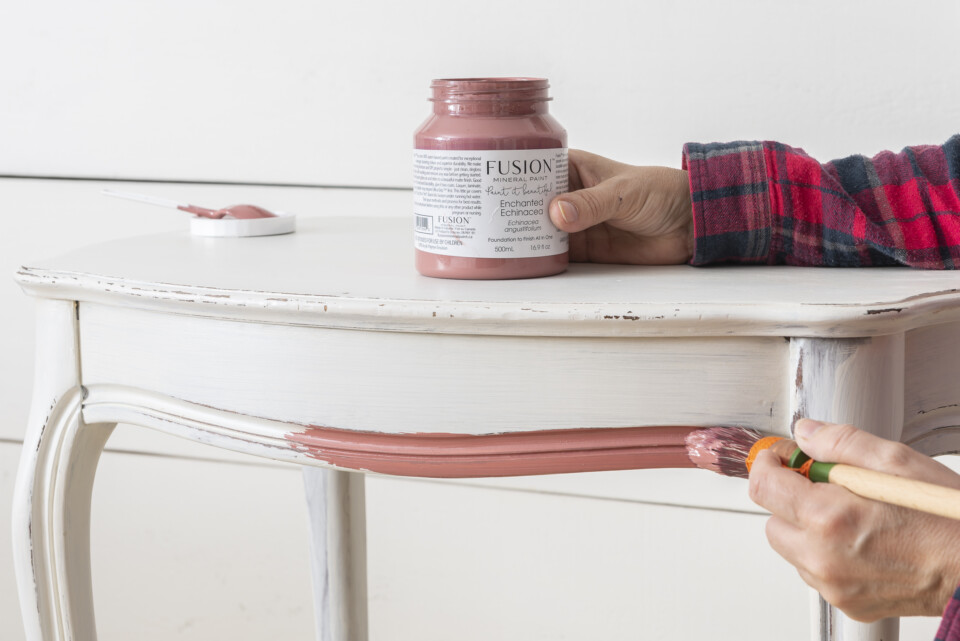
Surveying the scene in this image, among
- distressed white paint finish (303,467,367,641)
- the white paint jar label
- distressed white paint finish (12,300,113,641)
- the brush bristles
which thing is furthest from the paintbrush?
distressed white paint finish (303,467,367,641)

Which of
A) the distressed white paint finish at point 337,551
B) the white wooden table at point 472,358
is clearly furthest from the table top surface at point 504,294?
the distressed white paint finish at point 337,551

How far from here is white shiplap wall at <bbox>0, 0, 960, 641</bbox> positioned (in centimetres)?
81

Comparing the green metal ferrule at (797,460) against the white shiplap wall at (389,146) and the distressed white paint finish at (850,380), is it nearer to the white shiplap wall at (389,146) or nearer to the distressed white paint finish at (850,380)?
the distressed white paint finish at (850,380)

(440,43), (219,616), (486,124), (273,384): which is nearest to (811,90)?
(440,43)

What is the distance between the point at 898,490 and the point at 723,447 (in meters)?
0.09

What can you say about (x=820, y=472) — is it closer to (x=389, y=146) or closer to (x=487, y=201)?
(x=487, y=201)

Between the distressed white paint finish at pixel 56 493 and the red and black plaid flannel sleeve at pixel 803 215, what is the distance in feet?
1.11

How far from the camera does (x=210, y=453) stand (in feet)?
3.45

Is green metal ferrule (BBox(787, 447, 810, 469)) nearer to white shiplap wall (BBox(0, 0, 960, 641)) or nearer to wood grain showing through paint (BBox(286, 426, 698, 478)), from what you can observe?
wood grain showing through paint (BBox(286, 426, 698, 478))

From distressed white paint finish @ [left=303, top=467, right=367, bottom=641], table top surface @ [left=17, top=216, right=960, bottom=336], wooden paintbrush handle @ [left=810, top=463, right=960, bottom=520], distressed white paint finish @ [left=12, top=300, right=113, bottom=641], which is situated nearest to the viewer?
wooden paintbrush handle @ [left=810, top=463, right=960, bottom=520]

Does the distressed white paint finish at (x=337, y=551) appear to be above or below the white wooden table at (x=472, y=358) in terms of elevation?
below

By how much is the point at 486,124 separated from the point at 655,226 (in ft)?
0.42

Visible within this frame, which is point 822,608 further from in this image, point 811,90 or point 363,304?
point 811,90

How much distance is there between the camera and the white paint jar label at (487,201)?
0.44 metres
